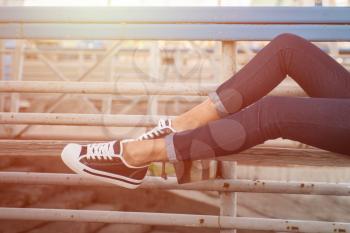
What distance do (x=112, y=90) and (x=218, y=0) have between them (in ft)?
3.25

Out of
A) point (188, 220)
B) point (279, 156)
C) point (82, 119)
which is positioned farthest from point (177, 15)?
point (188, 220)

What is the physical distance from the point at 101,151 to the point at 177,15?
783mm

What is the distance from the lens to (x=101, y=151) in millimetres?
1523

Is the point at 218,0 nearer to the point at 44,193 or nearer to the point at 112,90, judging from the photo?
the point at 112,90

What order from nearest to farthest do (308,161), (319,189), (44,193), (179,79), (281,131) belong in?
1. (281,131)
2. (308,161)
3. (319,189)
4. (44,193)
5. (179,79)

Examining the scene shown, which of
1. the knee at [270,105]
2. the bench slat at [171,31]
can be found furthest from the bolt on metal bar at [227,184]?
the bench slat at [171,31]

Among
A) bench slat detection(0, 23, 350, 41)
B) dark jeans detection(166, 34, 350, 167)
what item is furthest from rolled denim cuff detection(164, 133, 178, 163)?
bench slat detection(0, 23, 350, 41)

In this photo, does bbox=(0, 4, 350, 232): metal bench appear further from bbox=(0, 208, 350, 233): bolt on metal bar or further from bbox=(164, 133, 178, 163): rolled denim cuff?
bbox=(164, 133, 178, 163): rolled denim cuff

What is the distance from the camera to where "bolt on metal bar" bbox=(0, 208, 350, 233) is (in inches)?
68.6

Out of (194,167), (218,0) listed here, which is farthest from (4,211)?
(218,0)

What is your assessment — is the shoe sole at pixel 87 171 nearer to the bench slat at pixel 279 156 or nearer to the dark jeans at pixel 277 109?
the bench slat at pixel 279 156

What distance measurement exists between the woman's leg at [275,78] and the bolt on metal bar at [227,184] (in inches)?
15.1

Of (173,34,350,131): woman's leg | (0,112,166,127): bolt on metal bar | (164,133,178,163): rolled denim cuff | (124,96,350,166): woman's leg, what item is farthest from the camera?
(0,112,166,127): bolt on metal bar

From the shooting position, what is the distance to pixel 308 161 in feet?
4.86
